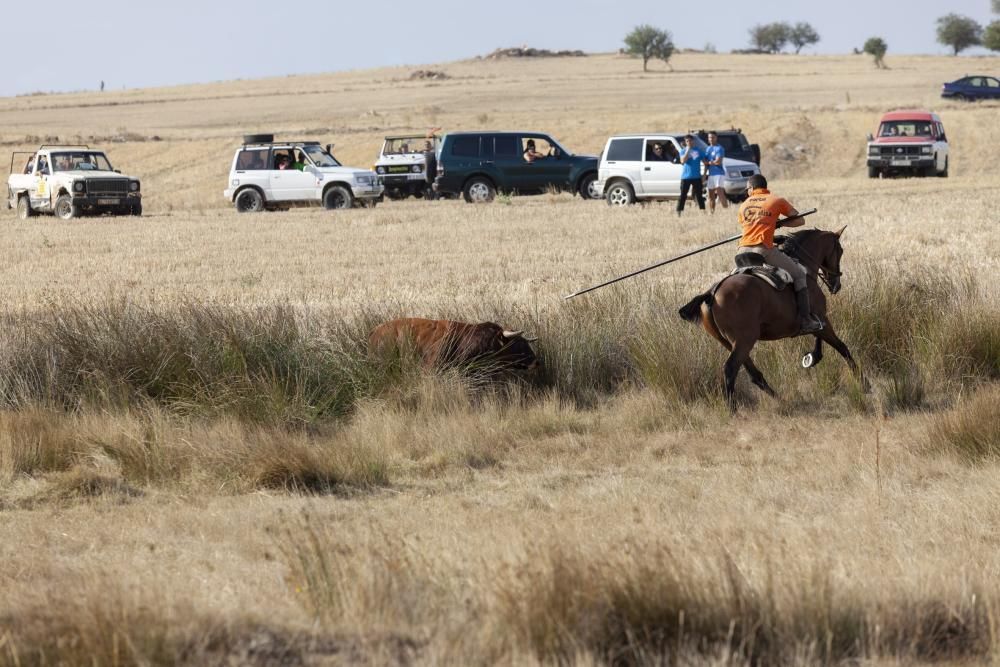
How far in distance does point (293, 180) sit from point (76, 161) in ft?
17.9

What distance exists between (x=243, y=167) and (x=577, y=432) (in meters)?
23.3

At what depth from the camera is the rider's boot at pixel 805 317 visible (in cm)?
1025

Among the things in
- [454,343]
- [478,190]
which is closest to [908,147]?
[478,190]

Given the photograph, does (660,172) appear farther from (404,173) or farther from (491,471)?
(491,471)

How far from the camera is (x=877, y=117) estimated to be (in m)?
51.0

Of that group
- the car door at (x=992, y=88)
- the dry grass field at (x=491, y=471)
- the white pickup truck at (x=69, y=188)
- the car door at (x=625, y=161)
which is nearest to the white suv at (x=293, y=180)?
the white pickup truck at (x=69, y=188)

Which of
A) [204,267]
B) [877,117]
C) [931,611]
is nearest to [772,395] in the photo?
[931,611]

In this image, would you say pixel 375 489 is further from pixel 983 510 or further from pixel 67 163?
pixel 67 163

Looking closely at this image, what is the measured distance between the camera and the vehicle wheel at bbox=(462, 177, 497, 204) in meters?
32.4

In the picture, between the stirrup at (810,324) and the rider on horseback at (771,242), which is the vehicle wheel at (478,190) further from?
the stirrup at (810,324)

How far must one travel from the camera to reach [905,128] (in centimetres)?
3778

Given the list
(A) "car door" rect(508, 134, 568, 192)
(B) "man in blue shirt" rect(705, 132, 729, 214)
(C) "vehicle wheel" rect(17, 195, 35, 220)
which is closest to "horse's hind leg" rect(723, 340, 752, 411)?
(B) "man in blue shirt" rect(705, 132, 729, 214)

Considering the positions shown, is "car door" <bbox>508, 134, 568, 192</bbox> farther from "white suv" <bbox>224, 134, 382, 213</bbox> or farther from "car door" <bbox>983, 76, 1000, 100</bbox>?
"car door" <bbox>983, 76, 1000, 100</bbox>

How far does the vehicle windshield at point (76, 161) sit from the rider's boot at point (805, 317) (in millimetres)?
24323
